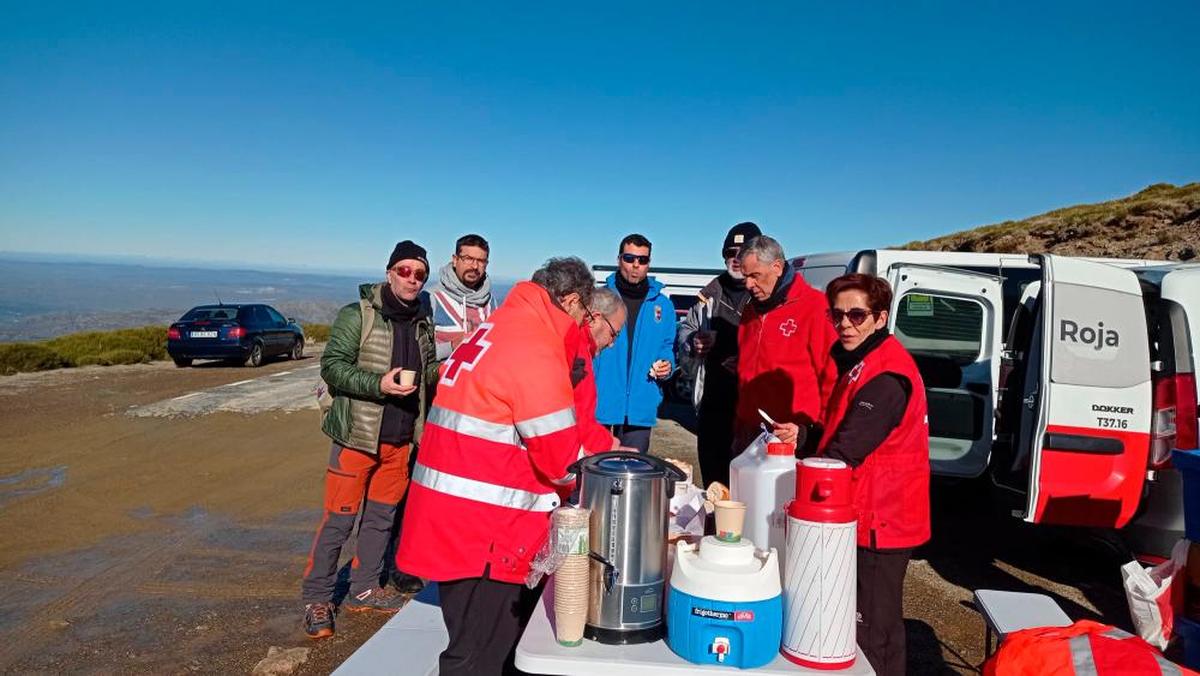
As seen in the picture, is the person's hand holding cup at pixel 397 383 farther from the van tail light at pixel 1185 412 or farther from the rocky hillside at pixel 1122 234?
the rocky hillside at pixel 1122 234

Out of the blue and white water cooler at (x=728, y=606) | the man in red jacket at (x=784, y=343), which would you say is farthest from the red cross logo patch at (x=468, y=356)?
the man in red jacket at (x=784, y=343)


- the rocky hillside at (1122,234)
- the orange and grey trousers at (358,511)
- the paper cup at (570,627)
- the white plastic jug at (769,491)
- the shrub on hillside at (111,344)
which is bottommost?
the shrub on hillside at (111,344)

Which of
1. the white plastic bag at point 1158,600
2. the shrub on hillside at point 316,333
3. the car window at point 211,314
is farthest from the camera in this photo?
the shrub on hillside at point 316,333

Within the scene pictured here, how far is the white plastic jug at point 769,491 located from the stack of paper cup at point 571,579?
64 cm

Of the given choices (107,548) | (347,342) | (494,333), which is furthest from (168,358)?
(494,333)

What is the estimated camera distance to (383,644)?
9.75 ft

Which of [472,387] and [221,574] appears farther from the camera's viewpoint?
[221,574]

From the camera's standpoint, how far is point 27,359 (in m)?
16.9

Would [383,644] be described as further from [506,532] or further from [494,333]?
[494,333]

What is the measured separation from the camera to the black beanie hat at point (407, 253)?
3.95 m

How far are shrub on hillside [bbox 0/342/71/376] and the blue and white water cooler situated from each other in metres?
18.7

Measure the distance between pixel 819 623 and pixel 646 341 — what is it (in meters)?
2.92

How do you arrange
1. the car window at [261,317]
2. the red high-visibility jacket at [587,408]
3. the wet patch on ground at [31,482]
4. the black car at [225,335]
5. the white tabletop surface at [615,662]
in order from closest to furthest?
the white tabletop surface at [615,662] < the red high-visibility jacket at [587,408] < the wet patch on ground at [31,482] < the black car at [225,335] < the car window at [261,317]

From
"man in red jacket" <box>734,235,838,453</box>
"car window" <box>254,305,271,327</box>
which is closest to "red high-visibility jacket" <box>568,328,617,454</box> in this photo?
"man in red jacket" <box>734,235,838,453</box>
